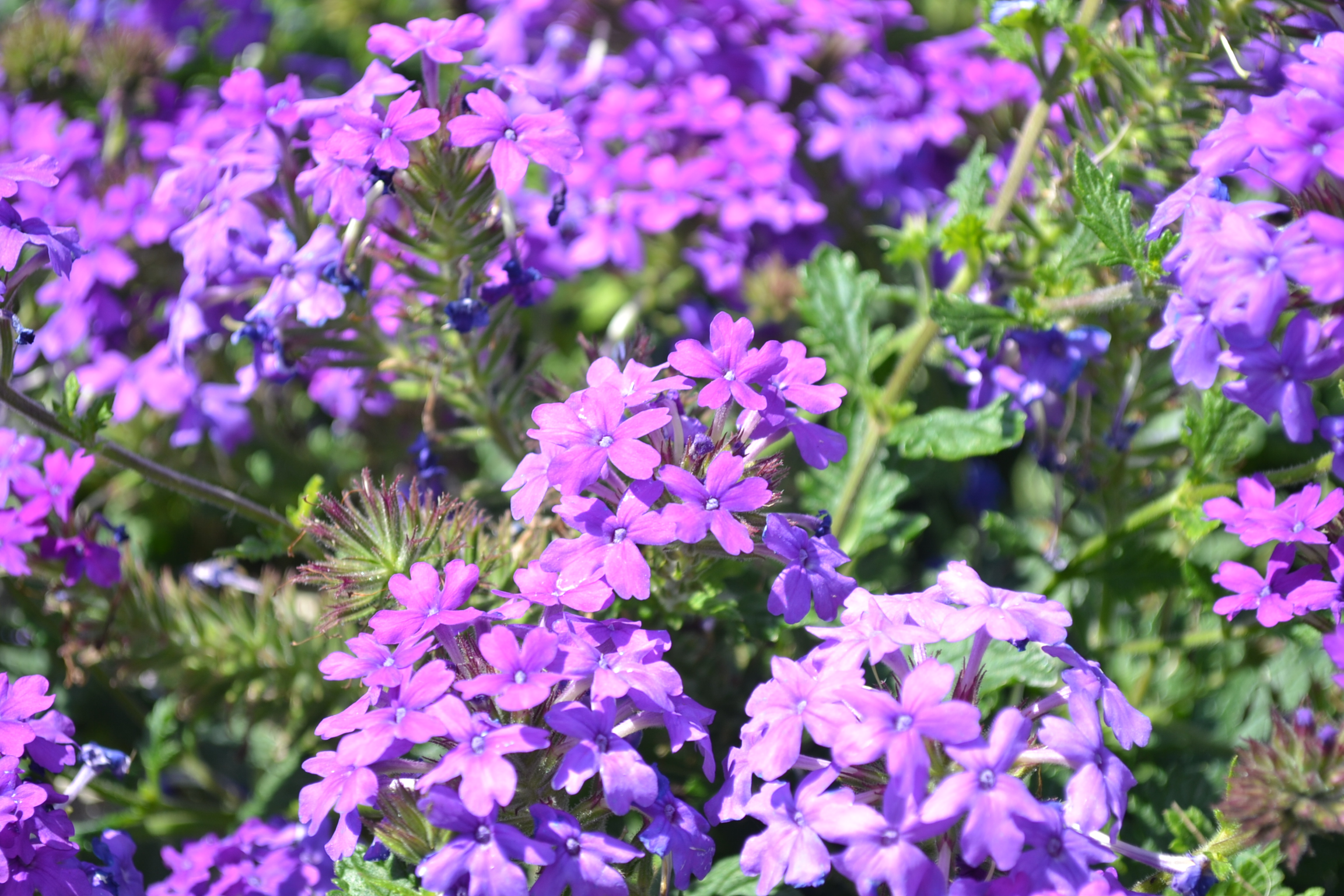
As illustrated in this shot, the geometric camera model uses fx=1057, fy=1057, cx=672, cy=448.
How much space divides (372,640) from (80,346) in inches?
82.2

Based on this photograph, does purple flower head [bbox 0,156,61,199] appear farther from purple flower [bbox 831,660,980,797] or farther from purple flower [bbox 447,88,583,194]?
purple flower [bbox 831,660,980,797]

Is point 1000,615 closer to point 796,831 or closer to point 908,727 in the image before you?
point 908,727

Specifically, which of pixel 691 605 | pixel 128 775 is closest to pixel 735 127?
pixel 691 605

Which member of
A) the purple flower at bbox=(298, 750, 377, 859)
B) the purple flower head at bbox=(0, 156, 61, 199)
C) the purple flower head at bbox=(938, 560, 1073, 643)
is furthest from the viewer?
the purple flower head at bbox=(0, 156, 61, 199)

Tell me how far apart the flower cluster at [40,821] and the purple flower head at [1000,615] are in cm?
153

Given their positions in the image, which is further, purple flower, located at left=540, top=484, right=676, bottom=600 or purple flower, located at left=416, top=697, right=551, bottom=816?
purple flower, located at left=540, top=484, right=676, bottom=600

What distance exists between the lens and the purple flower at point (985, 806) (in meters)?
1.41

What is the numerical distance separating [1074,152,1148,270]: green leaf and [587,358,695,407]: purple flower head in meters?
0.83

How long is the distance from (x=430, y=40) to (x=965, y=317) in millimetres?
1256

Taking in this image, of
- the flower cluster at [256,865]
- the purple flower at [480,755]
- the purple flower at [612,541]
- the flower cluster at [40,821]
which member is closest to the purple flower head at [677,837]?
the purple flower at [480,755]

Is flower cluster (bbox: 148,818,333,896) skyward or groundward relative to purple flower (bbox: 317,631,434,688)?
groundward

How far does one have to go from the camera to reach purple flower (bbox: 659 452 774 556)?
1663mm

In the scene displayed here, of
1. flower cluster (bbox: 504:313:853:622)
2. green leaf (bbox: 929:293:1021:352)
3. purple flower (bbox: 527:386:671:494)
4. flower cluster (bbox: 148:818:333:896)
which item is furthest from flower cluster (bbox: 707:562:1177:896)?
flower cluster (bbox: 148:818:333:896)

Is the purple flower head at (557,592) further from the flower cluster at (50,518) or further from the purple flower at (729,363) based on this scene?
the flower cluster at (50,518)
